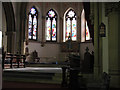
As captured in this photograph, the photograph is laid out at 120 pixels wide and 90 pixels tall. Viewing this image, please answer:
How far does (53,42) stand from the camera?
63.5 ft

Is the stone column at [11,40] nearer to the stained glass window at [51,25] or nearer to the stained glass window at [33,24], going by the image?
the stained glass window at [33,24]

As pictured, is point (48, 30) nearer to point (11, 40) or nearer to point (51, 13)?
point (51, 13)

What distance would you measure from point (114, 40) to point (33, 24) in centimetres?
1307

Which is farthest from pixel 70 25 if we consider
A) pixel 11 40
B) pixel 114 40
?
pixel 114 40

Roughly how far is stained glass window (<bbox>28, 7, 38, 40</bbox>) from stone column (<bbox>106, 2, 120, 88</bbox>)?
12.4 meters

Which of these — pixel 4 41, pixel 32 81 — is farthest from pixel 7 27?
pixel 32 81

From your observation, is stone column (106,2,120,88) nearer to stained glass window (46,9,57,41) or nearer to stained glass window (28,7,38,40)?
stained glass window (28,7,38,40)

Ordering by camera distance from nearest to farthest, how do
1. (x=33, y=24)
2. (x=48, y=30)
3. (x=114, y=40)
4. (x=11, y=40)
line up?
(x=114, y=40), (x=11, y=40), (x=33, y=24), (x=48, y=30)

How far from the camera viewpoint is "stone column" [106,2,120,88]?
6.36 meters

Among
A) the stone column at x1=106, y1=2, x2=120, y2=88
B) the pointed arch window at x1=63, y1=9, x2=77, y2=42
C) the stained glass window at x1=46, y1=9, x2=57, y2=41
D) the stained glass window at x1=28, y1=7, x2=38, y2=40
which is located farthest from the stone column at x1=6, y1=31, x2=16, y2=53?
the stone column at x1=106, y1=2, x2=120, y2=88

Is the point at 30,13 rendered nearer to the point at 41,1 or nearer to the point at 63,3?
the point at 41,1

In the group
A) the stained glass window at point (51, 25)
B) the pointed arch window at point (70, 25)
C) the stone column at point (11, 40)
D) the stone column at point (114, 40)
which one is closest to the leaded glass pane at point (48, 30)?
the stained glass window at point (51, 25)

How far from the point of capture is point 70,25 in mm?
19719

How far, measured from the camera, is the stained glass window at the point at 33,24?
60.1 feet
